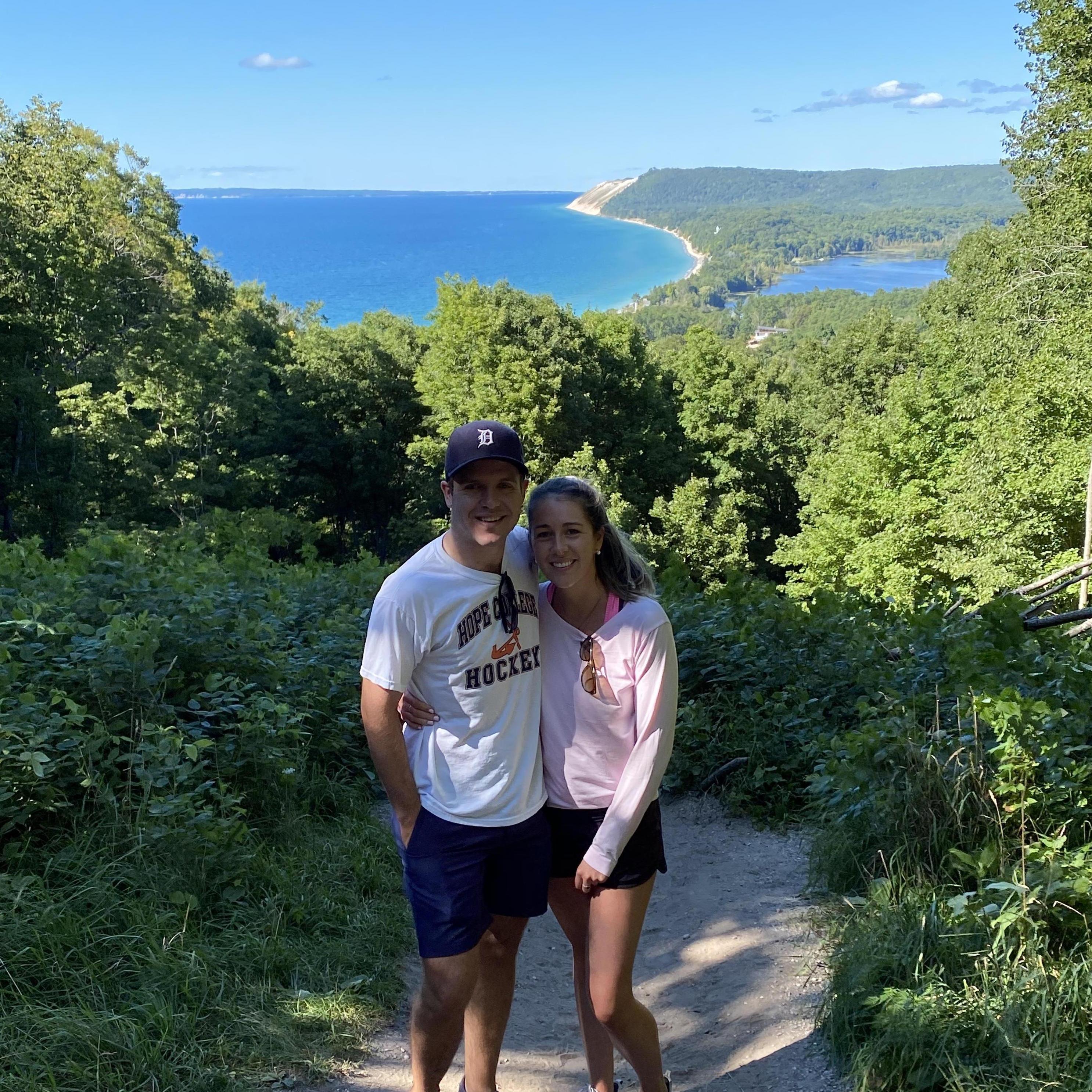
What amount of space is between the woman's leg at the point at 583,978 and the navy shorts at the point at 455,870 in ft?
0.67

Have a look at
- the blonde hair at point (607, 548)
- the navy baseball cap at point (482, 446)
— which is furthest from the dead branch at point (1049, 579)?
the navy baseball cap at point (482, 446)

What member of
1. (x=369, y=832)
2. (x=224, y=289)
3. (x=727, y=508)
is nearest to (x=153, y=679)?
(x=369, y=832)

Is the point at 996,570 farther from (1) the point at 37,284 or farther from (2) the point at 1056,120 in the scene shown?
(1) the point at 37,284

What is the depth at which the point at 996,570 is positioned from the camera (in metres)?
20.3

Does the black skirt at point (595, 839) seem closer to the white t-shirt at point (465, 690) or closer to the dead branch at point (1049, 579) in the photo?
the white t-shirt at point (465, 690)

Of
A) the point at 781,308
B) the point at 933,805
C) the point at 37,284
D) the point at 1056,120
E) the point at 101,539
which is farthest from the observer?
the point at 781,308

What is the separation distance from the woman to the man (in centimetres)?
7

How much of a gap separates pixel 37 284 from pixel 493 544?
2570cm

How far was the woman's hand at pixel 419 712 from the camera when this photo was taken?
2.71m

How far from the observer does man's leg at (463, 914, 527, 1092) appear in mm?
2889

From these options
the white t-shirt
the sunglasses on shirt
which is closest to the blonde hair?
the sunglasses on shirt

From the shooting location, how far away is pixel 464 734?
270 centimetres

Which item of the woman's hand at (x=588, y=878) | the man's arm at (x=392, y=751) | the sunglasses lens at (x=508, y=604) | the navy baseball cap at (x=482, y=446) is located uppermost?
the navy baseball cap at (x=482, y=446)

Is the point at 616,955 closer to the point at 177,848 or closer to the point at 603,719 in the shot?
the point at 603,719
